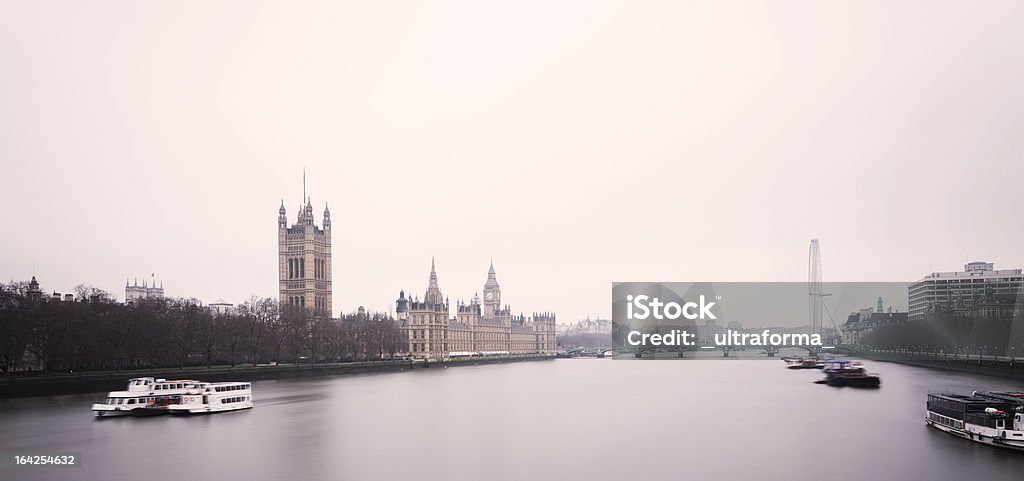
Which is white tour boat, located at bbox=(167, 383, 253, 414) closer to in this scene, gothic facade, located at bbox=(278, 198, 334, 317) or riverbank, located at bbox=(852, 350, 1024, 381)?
riverbank, located at bbox=(852, 350, 1024, 381)

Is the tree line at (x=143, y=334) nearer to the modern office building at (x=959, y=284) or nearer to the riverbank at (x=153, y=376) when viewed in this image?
the riverbank at (x=153, y=376)

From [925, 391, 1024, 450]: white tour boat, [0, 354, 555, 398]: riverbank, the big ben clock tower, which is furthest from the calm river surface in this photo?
the big ben clock tower

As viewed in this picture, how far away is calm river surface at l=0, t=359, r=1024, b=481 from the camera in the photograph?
92.5 ft

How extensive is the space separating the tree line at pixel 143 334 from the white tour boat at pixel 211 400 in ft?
39.0

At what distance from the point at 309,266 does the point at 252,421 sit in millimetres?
86200

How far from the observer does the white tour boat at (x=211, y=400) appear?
146ft

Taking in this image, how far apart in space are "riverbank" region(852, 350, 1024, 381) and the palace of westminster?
6124cm

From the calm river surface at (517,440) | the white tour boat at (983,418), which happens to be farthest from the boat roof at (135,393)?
the white tour boat at (983,418)

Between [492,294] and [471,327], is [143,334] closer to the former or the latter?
[471,327]

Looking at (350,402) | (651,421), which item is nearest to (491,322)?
(350,402)

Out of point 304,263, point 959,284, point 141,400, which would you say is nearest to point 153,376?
point 141,400

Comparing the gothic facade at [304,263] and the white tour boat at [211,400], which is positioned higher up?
the gothic facade at [304,263]

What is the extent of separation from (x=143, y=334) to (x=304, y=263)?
217 feet

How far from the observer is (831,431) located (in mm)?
37875
